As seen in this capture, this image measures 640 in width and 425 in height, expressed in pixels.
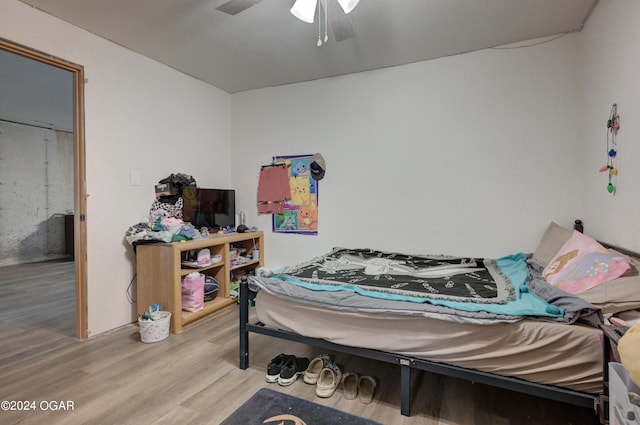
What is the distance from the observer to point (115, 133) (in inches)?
109

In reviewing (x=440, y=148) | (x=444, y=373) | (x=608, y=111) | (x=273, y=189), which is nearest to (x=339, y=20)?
(x=440, y=148)

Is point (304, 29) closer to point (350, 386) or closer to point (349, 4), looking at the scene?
point (349, 4)

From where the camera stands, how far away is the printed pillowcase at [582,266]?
4.96ft

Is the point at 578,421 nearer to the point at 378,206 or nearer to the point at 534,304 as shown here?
the point at 534,304

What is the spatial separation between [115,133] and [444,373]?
3.14m

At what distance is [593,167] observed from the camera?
2.32 metres

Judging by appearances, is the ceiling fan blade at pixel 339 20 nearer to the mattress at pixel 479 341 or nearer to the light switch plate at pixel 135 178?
the mattress at pixel 479 341

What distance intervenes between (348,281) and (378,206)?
4.35 feet

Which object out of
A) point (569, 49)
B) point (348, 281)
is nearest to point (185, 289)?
point (348, 281)

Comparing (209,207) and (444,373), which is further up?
(209,207)

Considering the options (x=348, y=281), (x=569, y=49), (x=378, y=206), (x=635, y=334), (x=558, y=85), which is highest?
(x=569, y=49)

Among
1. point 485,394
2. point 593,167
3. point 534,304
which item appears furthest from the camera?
point 593,167

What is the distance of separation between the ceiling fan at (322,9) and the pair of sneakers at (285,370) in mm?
2065

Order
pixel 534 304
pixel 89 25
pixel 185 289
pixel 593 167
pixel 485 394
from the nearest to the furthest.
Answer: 1. pixel 534 304
2. pixel 485 394
3. pixel 593 167
4. pixel 89 25
5. pixel 185 289
